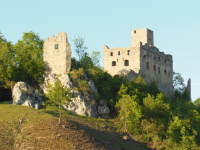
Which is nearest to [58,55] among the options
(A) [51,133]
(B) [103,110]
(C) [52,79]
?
(C) [52,79]

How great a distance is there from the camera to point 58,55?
36.4 m

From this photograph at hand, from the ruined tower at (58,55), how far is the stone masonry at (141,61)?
11173mm

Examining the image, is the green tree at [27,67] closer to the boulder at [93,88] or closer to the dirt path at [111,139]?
the boulder at [93,88]

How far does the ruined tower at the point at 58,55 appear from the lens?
118 feet

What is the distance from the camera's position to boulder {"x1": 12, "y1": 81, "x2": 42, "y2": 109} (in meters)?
30.1

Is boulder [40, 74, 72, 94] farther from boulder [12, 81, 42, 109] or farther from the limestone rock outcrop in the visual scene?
boulder [12, 81, 42, 109]

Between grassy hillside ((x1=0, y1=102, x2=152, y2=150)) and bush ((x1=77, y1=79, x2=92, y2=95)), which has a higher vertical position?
bush ((x1=77, y1=79, x2=92, y2=95))

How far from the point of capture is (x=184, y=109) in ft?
142

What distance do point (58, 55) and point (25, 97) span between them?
794 centimetres

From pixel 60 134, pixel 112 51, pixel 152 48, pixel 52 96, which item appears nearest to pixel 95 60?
pixel 112 51

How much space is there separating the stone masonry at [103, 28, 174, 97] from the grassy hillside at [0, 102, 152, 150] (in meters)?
16.6

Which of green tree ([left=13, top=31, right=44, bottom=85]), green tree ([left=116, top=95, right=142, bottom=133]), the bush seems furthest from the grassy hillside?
green tree ([left=13, top=31, right=44, bottom=85])

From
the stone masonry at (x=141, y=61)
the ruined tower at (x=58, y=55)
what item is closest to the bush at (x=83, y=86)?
the ruined tower at (x=58, y=55)

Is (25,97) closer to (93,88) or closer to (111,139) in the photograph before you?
(93,88)
